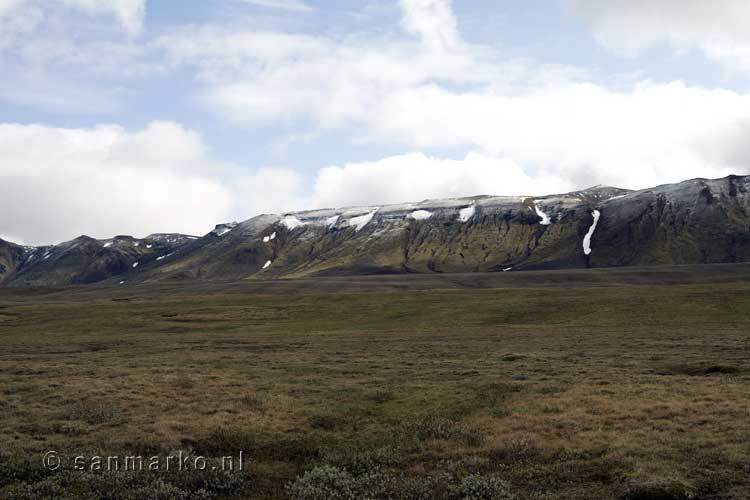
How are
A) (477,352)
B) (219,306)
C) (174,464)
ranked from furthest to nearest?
(219,306) → (477,352) → (174,464)

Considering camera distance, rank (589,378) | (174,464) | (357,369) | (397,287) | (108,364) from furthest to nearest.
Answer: (397,287), (108,364), (357,369), (589,378), (174,464)

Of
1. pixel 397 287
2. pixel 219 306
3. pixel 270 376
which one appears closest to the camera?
pixel 270 376

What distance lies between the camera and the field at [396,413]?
17.1 m

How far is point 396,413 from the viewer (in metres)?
25.8

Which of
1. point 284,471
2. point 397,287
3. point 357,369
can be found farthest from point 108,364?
point 397,287

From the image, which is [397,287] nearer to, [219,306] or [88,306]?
[219,306]

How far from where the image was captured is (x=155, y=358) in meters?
47.2

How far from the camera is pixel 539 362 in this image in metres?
39.8

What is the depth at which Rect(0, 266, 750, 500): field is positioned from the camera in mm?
17141

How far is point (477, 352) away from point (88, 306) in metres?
94.1

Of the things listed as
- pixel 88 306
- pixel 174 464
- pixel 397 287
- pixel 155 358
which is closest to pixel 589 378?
pixel 174 464

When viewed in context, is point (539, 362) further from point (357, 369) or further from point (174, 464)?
point (174, 464)

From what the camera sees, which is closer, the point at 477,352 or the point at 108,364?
the point at 108,364

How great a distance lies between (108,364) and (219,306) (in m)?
68.6
